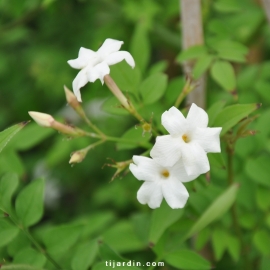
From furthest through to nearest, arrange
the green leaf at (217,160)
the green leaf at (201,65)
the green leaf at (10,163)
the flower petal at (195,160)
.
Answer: the green leaf at (10,163) → the green leaf at (201,65) → the green leaf at (217,160) → the flower petal at (195,160)

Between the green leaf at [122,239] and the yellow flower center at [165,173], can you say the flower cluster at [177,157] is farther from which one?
the green leaf at [122,239]

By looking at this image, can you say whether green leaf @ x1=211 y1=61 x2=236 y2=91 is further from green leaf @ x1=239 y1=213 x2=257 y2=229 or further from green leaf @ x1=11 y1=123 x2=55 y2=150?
green leaf @ x1=11 y1=123 x2=55 y2=150

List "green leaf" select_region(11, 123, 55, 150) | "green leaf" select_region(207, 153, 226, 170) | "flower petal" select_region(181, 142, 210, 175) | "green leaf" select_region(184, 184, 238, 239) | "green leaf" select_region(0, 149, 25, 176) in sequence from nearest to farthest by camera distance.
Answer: "flower petal" select_region(181, 142, 210, 175)
"green leaf" select_region(207, 153, 226, 170)
"green leaf" select_region(184, 184, 238, 239)
"green leaf" select_region(0, 149, 25, 176)
"green leaf" select_region(11, 123, 55, 150)

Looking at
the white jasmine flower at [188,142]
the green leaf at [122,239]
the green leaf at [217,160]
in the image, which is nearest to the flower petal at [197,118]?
the white jasmine flower at [188,142]

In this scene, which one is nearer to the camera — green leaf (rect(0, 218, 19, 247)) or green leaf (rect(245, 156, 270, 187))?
green leaf (rect(0, 218, 19, 247))

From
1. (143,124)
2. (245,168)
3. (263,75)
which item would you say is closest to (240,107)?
(143,124)

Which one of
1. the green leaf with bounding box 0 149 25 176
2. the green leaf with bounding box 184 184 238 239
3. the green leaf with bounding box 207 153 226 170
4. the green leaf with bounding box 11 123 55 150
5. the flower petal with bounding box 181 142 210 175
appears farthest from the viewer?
the green leaf with bounding box 11 123 55 150

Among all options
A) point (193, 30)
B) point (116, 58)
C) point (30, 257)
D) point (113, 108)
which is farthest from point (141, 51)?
point (30, 257)

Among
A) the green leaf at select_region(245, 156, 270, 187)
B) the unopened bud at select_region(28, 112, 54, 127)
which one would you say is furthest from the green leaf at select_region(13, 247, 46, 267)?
the green leaf at select_region(245, 156, 270, 187)

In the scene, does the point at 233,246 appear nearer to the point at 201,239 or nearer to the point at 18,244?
the point at 201,239
